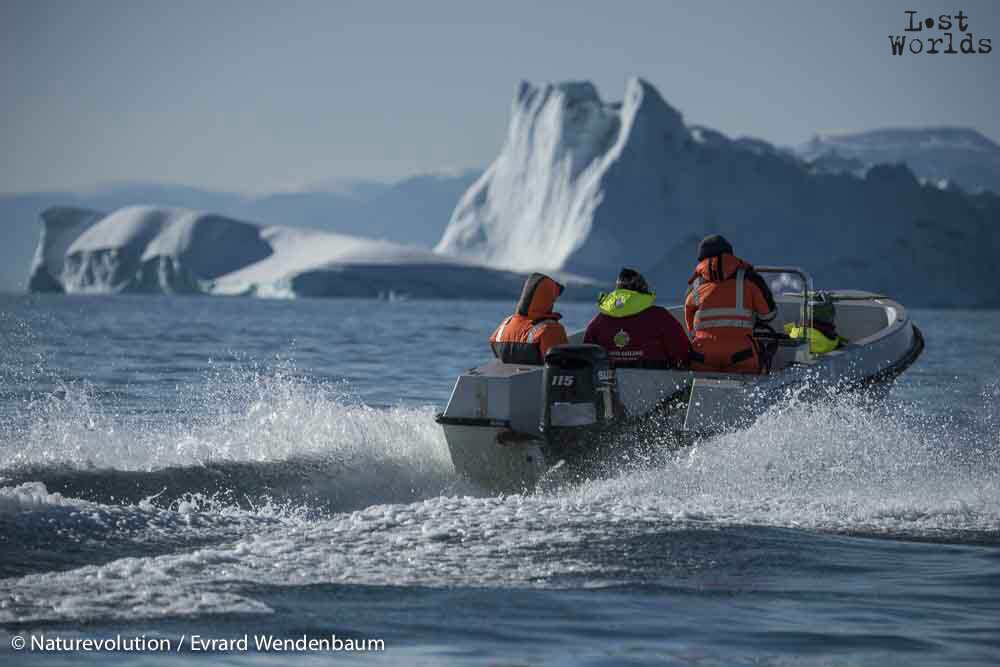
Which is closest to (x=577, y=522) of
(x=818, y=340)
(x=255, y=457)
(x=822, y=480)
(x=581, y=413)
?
(x=581, y=413)

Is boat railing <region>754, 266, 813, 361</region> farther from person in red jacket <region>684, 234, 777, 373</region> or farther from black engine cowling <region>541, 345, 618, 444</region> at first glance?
black engine cowling <region>541, 345, 618, 444</region>

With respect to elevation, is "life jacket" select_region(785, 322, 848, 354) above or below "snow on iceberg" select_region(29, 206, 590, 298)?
above

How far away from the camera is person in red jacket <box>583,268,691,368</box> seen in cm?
725

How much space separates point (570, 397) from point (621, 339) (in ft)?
2.88

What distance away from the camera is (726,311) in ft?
24.8

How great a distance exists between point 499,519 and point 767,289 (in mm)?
2978

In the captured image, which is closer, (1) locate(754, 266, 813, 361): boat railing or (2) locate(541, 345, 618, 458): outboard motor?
(2) locate(541, 345, 618, 458): outboard motor

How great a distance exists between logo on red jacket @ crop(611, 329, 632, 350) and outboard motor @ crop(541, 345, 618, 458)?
27.7 inches

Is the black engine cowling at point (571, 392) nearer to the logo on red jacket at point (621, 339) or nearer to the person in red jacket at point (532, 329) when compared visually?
the person in red jacket at point (532, 329)

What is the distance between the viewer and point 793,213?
5200 cm

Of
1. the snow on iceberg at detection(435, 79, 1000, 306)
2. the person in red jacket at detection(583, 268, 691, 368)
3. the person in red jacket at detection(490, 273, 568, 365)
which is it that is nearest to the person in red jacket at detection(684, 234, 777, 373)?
the person in red jacket at detection(583, 268, 691, 368)

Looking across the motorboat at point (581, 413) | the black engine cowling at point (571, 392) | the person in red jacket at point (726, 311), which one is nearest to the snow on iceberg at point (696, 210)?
the person in red jacket at point (726, 311)

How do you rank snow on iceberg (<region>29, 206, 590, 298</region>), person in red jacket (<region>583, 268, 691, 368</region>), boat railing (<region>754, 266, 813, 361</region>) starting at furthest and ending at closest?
snow on iceberg (<region>29, 206, 590, 298</region>) < boat railing (<region>754, 266, 813, 361</region>) < person in red jacket (<region>583, 268, 691, 368</region>)

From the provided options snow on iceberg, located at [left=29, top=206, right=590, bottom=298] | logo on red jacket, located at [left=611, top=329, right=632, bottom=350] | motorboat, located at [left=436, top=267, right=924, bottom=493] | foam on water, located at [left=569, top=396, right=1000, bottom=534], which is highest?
logo on red jacket, located at [left=611, top=329, right=632, bottom=350]
